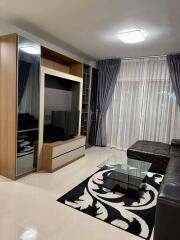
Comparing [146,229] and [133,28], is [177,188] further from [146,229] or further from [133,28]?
[133,28]

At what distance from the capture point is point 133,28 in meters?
2.81

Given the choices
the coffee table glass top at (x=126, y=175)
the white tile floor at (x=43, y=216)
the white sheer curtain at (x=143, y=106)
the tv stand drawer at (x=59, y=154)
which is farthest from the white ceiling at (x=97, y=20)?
the white tile floor at (x=43, y=216)

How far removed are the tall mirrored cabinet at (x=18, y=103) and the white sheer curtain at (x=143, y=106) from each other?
8.53ft

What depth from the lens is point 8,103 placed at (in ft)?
9.09

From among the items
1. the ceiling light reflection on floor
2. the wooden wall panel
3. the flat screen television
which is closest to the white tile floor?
the ceiling light reflection on floor

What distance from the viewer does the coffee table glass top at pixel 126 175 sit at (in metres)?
2.62

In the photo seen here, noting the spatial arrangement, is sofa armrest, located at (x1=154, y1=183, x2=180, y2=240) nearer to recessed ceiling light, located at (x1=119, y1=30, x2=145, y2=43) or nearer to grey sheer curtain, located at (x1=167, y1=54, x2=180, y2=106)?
recessed ceiling light, located at (x1=119, y1=30, x2=145, y2=43)

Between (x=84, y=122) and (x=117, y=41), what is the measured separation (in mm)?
2268

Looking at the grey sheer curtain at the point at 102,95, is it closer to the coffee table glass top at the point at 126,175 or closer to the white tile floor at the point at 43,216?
the coffee table glass top at the point at 126,175

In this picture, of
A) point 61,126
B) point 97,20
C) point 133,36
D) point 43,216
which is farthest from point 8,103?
point 133,36

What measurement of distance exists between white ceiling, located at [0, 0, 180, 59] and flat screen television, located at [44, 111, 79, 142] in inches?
58.4

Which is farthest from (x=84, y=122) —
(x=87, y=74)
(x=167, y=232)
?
(x=167, y=232)

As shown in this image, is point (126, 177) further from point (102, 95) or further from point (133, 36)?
point (102, 95)

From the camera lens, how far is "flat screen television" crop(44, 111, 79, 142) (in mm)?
3395
